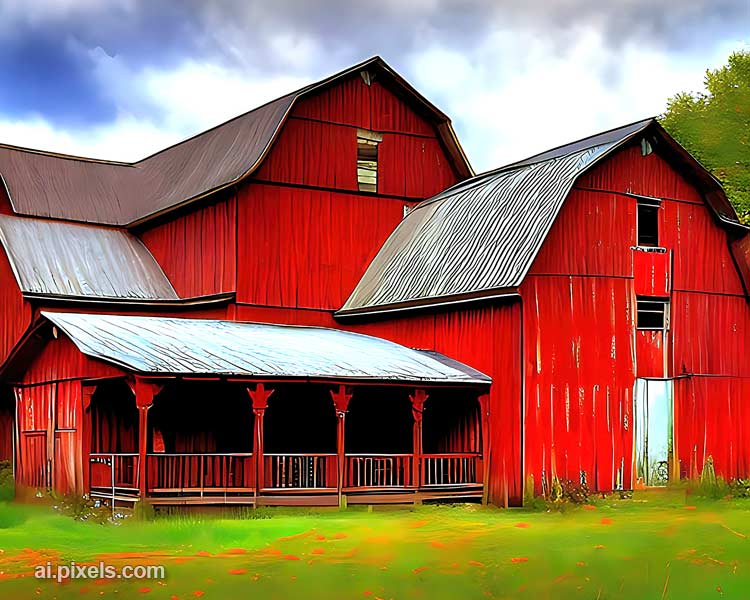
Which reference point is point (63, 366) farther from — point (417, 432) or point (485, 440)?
point (485, 440)

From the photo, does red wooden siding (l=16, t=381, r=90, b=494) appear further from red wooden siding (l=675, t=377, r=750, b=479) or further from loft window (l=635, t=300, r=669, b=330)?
red wooden siding (l=675, t=377, r=750, b=479)

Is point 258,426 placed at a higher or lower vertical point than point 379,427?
higher

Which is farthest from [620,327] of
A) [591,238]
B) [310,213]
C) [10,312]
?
[10,312]

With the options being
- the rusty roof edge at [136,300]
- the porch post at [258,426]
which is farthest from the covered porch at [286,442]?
the rusty roof edge at [136,300]

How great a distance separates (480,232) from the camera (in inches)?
1151

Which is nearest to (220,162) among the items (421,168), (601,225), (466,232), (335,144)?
(335,144)

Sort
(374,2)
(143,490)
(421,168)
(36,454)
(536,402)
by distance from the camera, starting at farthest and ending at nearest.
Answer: (421,168)
(374,2)
(36,454)
(536,402)
(143,490)

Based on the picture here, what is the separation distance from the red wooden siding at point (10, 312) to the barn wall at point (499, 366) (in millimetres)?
11302

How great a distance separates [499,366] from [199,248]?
426 inches

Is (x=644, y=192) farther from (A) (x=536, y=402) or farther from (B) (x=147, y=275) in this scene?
(B) (x=147, y=275)

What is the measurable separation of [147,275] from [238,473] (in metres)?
11.5

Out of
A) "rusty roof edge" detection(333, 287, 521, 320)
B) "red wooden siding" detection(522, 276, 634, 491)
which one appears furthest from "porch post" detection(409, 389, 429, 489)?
"rusty roof edge" detection(333, 287, 521, 320)

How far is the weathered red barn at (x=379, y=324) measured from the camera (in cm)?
2581

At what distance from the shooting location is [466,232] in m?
29.9
